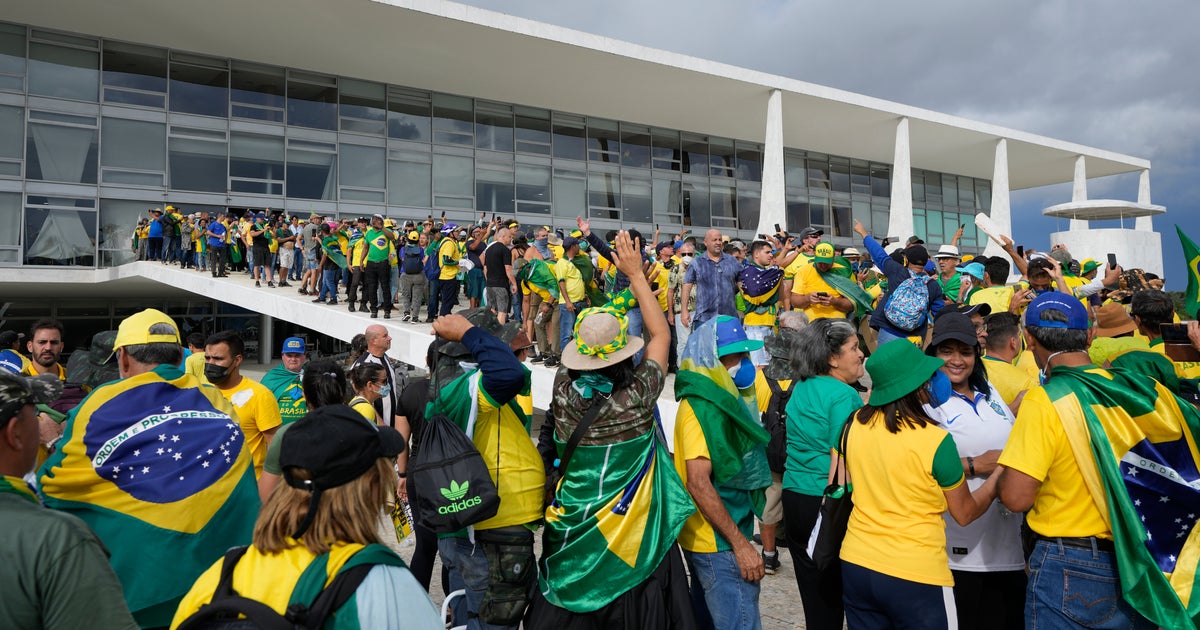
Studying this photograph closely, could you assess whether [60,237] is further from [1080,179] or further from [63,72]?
[1080,179]

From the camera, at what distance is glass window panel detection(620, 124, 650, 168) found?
1088 inches

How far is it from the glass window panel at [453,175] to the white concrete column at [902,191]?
16220mm

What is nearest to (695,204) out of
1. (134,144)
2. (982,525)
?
(134,144)

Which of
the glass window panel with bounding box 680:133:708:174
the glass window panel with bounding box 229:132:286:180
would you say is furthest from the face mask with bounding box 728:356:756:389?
the glass window panel with bounding box 680:133:708:174

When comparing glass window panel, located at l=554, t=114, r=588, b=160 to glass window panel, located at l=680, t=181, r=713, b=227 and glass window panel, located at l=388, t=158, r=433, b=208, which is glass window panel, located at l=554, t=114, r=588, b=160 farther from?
glass window panel, located at l=388, t=158, r=433, b=208

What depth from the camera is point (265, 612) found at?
4.90 ft

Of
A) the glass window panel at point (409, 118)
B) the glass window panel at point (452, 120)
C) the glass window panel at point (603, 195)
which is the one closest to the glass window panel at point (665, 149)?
the glass window panel at point (603, 195)

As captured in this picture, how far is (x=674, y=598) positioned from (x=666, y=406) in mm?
4673

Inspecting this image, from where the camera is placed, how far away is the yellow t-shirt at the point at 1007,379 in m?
3.74

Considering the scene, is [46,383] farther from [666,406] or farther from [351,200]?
[351,200]

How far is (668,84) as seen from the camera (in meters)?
23.9

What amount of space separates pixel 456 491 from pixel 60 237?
927 inches

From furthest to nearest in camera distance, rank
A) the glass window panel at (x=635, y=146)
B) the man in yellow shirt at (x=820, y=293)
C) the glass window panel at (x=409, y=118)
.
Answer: the glass window panel at (x=635, y=146)
the glass window panel at (x=409, y=118)
the man in yellow shirt at (x=820, y=293)

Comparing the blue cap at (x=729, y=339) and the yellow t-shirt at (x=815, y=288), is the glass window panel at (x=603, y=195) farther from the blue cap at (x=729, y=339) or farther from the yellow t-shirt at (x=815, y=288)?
the blue cap at (x=729, y=339)
